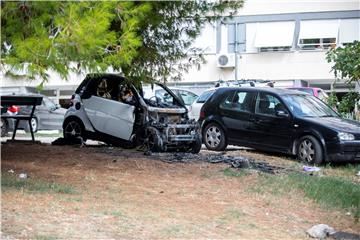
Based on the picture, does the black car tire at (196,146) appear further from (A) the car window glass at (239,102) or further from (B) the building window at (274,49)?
(B) the building window at (274,49)

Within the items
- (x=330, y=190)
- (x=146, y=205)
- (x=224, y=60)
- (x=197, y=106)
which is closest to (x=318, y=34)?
(x=224, y=60)

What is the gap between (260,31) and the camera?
31312 millimetres

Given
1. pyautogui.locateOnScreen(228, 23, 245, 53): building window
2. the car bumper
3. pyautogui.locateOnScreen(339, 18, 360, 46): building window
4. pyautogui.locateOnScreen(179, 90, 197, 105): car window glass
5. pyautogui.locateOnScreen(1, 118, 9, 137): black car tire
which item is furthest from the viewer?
pyautogui.locateOnScreen(228, 23, 245, 53): building window

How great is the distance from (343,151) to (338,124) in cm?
65

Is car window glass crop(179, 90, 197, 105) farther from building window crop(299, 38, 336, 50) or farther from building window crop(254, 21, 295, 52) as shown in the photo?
building window crop(299, 38, 336, 50)

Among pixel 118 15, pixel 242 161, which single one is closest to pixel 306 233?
pixel 118 15

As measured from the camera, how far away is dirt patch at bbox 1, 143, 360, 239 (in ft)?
18.2

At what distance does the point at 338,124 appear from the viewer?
1133 cm

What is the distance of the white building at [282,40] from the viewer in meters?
30.0

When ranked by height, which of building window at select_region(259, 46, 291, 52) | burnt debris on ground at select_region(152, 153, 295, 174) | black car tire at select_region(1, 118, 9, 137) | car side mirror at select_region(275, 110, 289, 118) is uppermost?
building window at select_region(259, 46, 291, 52)

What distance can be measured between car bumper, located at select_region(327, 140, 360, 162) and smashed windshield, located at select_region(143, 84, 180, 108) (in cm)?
312

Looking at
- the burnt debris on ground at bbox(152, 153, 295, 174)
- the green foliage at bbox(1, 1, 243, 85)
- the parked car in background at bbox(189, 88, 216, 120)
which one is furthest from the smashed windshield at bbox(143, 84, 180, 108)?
the parked car in background at bbox(189, 88, 216, 120)

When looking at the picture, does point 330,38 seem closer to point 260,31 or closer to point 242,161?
point 260,31

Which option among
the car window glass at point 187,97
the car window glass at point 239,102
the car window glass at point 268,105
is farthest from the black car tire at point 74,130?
the car window glass at point 187,97
